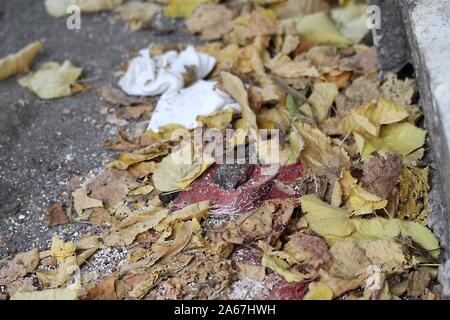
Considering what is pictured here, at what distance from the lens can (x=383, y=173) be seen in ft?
7.47

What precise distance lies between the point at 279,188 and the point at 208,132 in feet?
1.44

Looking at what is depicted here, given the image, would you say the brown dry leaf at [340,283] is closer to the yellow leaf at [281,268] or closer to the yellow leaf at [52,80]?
the yellow leaf at [281,268]

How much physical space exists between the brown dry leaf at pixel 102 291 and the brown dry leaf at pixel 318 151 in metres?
0.86

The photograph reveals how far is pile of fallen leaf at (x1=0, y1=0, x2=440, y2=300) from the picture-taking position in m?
2.09

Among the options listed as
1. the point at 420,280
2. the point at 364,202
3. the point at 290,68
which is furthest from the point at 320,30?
the point at 420,280

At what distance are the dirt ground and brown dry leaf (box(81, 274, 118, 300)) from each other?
0.36 metres

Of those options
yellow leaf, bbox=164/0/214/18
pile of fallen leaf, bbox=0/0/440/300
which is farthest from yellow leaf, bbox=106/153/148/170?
yellow leaf, bbox=164/0/214/18

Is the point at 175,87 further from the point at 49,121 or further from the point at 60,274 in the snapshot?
the point at 60,274

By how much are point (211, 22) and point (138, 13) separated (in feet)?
1.48

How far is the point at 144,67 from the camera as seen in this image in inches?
123

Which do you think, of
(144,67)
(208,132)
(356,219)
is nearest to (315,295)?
(356,219)

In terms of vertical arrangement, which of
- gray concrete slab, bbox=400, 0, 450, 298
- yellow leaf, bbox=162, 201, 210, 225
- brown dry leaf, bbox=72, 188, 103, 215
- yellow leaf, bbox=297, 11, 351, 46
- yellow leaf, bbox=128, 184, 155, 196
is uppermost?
gray concrete slab, bbox=400, 0, 450, 298

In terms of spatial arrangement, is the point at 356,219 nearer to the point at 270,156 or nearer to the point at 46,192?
the point at 270,156

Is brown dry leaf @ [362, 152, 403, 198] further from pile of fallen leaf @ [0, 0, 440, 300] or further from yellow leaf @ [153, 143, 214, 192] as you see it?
yellow leaf @ [153, 143, 214, 192]
